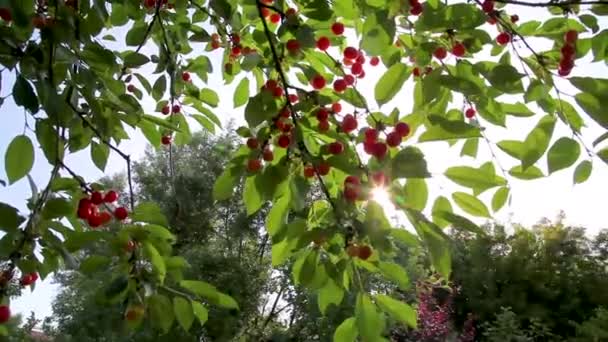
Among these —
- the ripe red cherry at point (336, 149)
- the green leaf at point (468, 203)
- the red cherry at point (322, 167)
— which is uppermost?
the ripe red cherry at point (336, 149)

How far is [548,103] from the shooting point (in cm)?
99

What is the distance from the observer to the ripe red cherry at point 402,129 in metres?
0.97

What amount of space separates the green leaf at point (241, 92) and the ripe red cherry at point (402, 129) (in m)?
0.69

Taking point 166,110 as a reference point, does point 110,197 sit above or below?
below

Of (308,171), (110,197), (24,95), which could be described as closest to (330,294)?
(308,171)

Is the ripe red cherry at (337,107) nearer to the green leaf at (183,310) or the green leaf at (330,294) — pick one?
the green leaf at (330,294)

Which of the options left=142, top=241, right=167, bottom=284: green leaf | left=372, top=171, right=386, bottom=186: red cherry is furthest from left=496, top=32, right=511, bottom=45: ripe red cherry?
left=142, top=241, right=167, bottom=284: green leaf

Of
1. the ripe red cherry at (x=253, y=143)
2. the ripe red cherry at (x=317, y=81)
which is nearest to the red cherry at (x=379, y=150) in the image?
the ripe red cherry at (x=253, y=143)

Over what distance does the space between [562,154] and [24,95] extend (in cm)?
94

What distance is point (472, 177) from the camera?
3.12 feet

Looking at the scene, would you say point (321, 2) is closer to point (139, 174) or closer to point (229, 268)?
point (229, 268)

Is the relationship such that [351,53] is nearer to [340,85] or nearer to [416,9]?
[340,85]

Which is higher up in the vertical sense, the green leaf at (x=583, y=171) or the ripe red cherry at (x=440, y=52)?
the ripe red cherry at (x=440, y=52)

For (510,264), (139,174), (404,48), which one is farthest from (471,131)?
(510,264)
